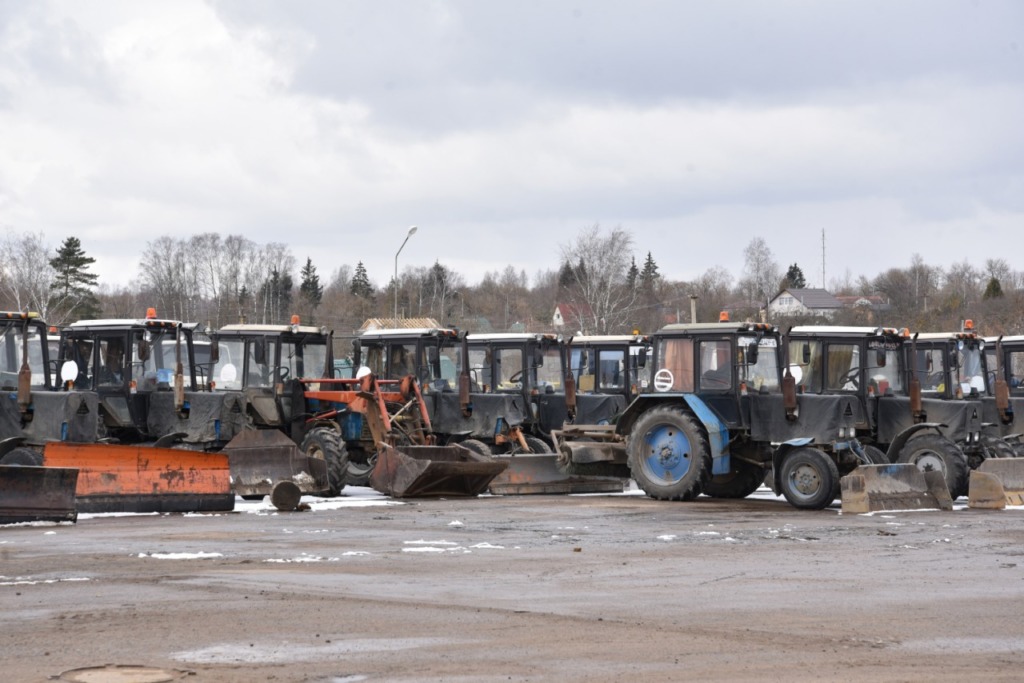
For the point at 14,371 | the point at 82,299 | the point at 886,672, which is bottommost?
the point at 886,672

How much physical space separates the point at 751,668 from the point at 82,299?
69.4 meters

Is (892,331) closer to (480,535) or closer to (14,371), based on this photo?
(480,535)

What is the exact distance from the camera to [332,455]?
67.0 feet

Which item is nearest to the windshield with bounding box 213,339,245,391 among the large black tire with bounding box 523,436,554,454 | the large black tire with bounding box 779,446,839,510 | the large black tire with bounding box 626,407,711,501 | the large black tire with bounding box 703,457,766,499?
the large black tire with bounding box 523,436,554,454

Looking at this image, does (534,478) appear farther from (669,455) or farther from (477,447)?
(669,455)

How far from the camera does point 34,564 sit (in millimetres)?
11883

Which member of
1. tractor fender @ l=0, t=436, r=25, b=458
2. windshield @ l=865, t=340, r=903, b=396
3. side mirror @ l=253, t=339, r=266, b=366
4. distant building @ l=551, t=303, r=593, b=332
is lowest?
tractor fender @ l=0, t=436, r=25, b=458

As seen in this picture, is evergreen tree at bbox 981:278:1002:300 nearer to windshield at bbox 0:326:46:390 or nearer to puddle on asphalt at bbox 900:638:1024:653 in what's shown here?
windshield at bbox 0:326:46:390

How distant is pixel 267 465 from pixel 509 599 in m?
10.1

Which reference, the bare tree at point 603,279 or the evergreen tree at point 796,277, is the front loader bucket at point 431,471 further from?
the evergreen tree at point 796,277

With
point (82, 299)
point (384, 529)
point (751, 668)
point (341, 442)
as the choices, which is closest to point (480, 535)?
point (384, 529)

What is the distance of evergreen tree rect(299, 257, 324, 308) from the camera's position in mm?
126931

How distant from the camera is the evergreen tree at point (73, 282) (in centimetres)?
7250

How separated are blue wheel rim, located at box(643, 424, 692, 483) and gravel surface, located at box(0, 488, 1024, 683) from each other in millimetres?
3517
